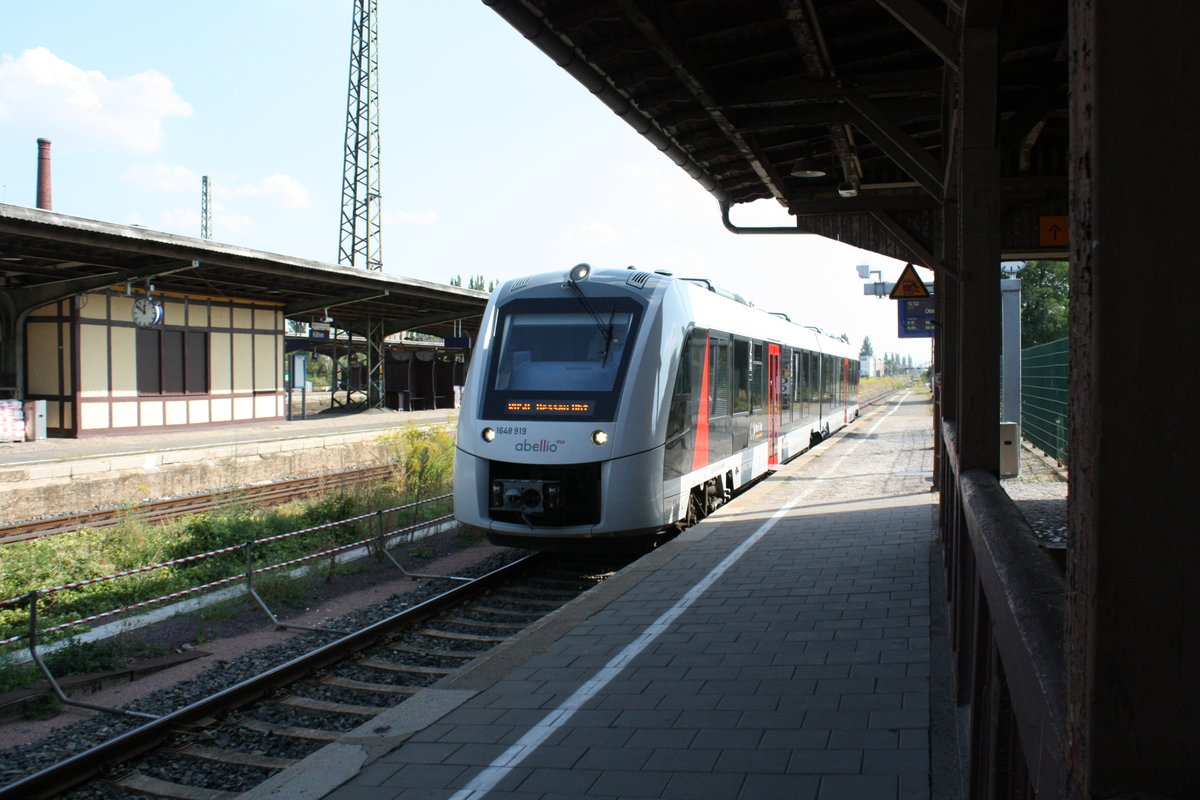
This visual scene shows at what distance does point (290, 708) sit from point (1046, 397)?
13.4 meters

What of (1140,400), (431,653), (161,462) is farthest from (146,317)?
(1140,400)

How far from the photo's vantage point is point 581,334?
9359 mm

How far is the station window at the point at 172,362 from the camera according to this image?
73.3ft

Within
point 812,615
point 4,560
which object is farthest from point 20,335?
point 812,615

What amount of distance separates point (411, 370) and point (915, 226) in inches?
1072

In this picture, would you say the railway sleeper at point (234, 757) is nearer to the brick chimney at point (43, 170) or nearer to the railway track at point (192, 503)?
the railway track at point (192, 503)

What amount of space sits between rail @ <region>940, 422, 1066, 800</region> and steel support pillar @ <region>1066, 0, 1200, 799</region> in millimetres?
189

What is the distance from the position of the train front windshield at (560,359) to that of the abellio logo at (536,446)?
0.86 feet

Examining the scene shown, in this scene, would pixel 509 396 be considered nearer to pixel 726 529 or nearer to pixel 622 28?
pixel 726 529

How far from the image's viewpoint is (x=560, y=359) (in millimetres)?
9289

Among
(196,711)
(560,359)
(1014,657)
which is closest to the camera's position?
(1014,657)

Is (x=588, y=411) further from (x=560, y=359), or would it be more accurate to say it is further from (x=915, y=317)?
(x=915, y=317)

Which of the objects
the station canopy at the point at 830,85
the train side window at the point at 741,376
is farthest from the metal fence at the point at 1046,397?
the station canopy at the point at 830,85

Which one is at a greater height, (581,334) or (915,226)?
(915,226)
